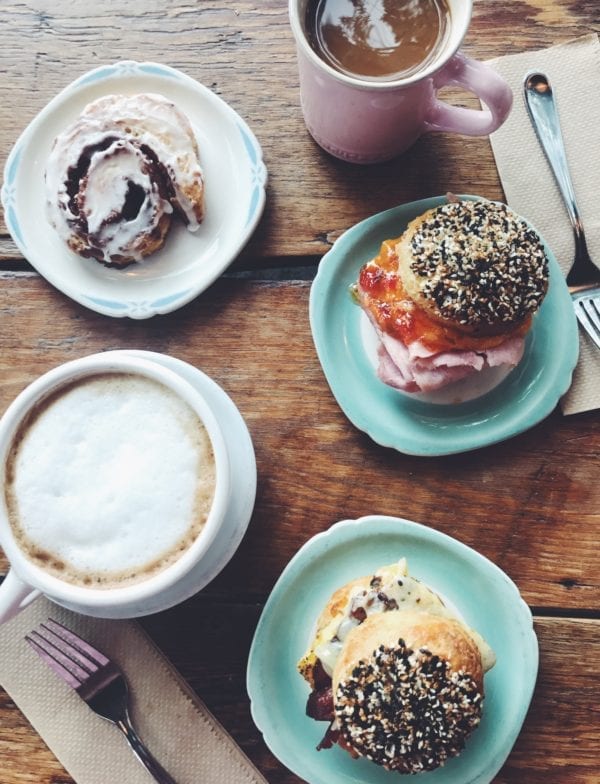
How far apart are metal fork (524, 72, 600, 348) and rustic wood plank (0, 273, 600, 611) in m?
0.19

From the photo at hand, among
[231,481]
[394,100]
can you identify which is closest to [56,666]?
[231,481]

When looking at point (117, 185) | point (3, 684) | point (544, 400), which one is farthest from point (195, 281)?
point (3, 684)

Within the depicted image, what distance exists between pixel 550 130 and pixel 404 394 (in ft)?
1.62

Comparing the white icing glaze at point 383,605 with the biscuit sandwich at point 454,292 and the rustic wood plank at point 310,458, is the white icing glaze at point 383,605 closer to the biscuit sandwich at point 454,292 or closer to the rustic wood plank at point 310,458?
the rustic wood plank at point 310,458

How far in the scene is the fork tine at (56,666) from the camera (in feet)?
3.98

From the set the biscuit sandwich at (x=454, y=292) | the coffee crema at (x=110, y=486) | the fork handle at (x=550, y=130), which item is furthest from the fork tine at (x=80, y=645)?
the fork handle at (x=550, y=130)

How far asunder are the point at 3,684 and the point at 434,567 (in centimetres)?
69

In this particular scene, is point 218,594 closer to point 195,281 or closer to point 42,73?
point 195,281

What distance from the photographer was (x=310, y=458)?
4.27ft

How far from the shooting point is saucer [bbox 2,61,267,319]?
1283mm

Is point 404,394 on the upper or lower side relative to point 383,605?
upper

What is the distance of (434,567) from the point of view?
1.23 m

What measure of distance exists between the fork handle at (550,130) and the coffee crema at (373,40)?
230mm

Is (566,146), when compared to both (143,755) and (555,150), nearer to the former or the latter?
(555,150)
